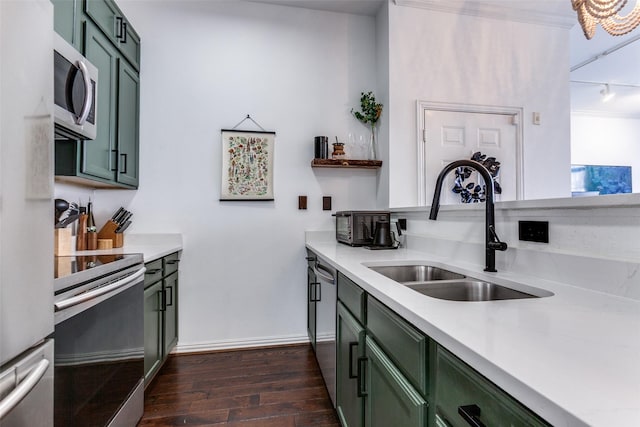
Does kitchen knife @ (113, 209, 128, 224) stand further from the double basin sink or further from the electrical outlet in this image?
the electrical outlet

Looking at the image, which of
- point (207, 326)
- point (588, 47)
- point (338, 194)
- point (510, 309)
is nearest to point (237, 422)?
point (207, 326)

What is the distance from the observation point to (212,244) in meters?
2.54

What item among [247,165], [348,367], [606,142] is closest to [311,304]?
[348,367]

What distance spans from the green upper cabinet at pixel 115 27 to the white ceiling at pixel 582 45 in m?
1.09

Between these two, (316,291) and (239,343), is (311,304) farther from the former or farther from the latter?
(239,343)

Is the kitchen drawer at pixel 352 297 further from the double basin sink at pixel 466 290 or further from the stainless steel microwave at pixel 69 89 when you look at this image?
the stainless steel microwave at pixel 69 89

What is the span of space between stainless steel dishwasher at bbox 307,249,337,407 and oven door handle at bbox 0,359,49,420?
44.3 inches

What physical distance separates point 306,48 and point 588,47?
10.8ft

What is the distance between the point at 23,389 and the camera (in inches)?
26.4

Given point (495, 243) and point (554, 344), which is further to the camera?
point (495, 243)

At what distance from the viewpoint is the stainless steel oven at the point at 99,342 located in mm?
967

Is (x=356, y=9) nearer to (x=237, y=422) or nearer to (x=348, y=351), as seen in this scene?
(x=348, y=351)

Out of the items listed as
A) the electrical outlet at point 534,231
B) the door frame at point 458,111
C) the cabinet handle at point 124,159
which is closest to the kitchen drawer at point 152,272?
the cabinet handle at point 124,159

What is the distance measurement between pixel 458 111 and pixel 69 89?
104 inches
